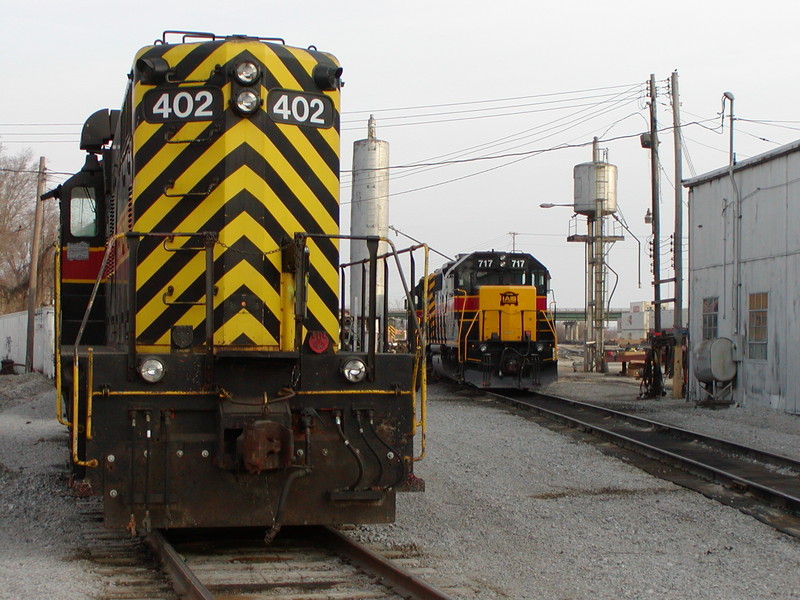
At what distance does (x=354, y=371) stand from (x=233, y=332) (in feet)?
2.82

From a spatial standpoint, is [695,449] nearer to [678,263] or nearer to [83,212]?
[83,212]

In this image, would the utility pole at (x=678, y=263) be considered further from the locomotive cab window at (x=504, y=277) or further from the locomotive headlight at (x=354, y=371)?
the locomotive headlight at (x=354, y=371)

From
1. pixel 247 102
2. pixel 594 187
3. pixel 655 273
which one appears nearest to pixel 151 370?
pixel 247 102

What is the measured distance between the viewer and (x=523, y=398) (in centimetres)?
1933

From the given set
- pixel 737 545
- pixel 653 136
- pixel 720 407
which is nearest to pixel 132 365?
pixel 737 545

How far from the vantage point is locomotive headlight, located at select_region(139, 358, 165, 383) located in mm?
5355

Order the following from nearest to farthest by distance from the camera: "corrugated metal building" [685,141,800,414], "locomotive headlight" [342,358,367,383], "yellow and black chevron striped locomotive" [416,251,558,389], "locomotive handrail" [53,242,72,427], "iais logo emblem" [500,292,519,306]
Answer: "locomotive handrail" [53,242,72,427], "locomotive headlight" [342,358,367,383], "corrugated metal building" [685,141,800,414], "yellow and black chevron striped locomotive" [416,251,558,389], "iais logo emblem" [500,292,519,306]

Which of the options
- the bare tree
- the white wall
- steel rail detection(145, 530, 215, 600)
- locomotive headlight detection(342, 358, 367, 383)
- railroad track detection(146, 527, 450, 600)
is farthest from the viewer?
the bare tree

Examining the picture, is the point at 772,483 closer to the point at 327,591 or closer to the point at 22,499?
the point at 327,591

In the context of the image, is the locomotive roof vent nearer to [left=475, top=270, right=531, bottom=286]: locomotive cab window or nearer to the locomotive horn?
the locomotive horn

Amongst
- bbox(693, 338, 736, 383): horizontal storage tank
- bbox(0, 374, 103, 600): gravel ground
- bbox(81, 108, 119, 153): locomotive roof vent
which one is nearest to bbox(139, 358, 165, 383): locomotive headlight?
bbox(0, 374, 103, 600): gravel ground

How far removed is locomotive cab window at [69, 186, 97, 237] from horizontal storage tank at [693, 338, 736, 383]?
43.2ft

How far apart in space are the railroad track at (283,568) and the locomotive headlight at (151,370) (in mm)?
1021

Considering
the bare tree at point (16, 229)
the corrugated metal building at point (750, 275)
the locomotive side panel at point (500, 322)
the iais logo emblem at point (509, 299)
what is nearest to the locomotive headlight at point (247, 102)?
the corrugated metal building at point (750, 275)
